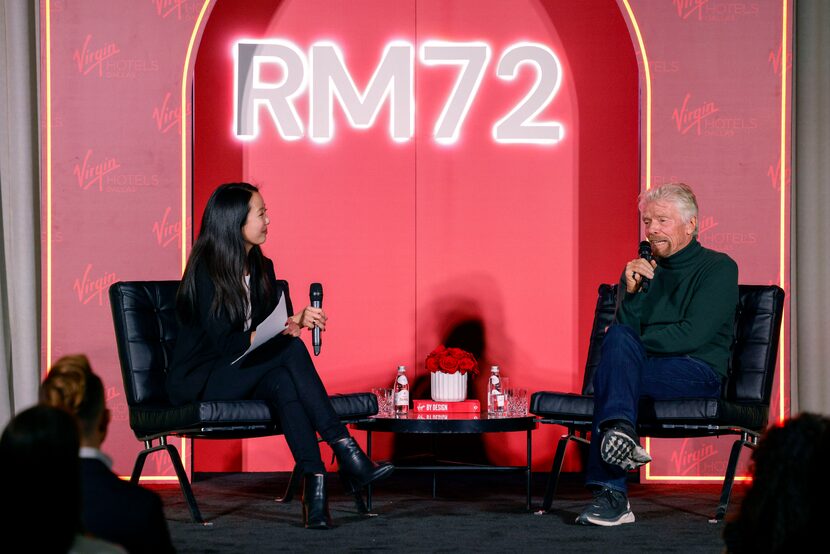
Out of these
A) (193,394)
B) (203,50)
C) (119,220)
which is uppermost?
(203,50)

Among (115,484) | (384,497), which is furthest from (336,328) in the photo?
(115,484)

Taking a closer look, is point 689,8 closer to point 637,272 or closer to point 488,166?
point 488,166

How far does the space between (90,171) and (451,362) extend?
186cm

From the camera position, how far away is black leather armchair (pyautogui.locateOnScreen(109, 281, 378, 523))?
3631 mm

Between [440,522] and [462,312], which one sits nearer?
[440,522]

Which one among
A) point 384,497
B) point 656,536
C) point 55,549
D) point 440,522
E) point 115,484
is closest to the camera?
point 55,549

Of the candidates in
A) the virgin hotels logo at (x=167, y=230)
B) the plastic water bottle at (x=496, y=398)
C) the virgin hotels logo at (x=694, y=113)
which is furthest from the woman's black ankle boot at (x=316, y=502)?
the virgin hotels logo at (x=694, y=113)

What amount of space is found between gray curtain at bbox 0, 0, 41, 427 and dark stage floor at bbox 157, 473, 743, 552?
0.88 metres

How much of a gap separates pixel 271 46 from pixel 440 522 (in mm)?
2469

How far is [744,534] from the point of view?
5.08ft

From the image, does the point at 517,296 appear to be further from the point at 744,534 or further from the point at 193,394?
the point at 744,534

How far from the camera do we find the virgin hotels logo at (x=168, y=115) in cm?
→ 487

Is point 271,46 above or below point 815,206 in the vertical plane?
above

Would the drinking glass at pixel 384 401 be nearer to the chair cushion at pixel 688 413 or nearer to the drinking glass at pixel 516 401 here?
the drinking glass at pixel 516 401
